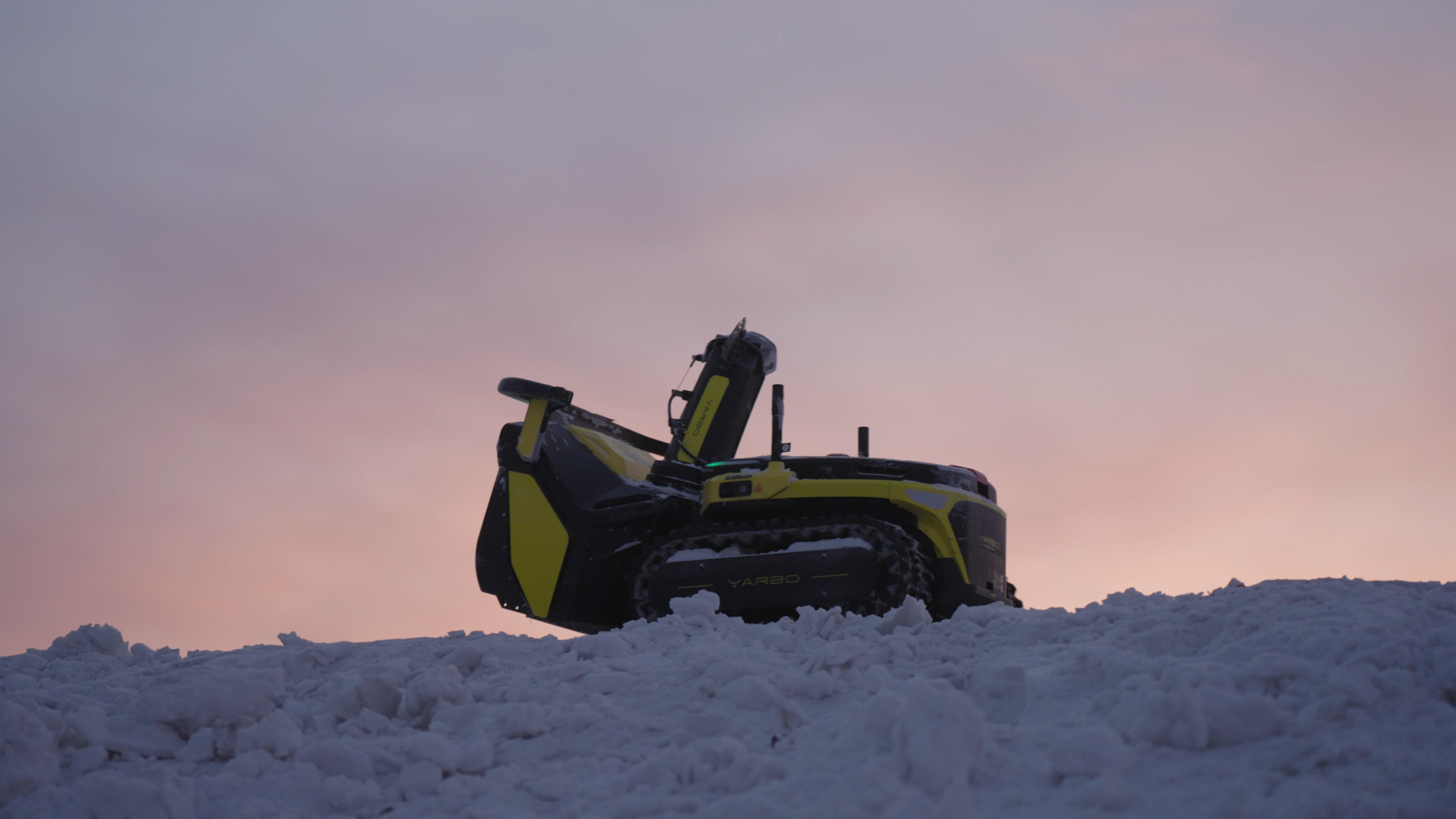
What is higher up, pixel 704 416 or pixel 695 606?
pixel 704 416

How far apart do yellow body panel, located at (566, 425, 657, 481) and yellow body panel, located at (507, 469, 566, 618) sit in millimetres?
502

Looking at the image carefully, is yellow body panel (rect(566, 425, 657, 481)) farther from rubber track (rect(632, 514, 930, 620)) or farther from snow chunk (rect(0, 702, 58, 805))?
snow chunk (rect(0, 702, 58, 805))

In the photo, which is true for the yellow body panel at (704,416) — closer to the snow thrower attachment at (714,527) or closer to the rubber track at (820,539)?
the snow thrower attachment at (714,527)

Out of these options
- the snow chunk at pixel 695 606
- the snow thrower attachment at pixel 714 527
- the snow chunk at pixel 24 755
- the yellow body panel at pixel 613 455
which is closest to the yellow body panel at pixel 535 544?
the snow thrower attachment at pixel 714 527

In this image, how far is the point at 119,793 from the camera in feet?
13.1

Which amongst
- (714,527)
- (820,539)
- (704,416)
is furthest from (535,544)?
(820,539)

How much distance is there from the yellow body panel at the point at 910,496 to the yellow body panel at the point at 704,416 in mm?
1263

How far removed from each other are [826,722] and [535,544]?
15.3 ft

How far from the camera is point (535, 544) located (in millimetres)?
8383

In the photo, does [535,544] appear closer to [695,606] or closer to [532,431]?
[532,431]

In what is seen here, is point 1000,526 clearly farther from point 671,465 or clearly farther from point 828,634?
point 828,634

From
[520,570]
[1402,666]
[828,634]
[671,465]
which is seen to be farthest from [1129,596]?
[520,570]

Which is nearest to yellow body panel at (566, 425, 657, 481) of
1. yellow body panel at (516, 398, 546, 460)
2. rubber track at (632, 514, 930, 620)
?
yellow body panel at (516, 398, 546, 460)

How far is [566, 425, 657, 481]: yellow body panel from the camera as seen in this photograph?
836cm
